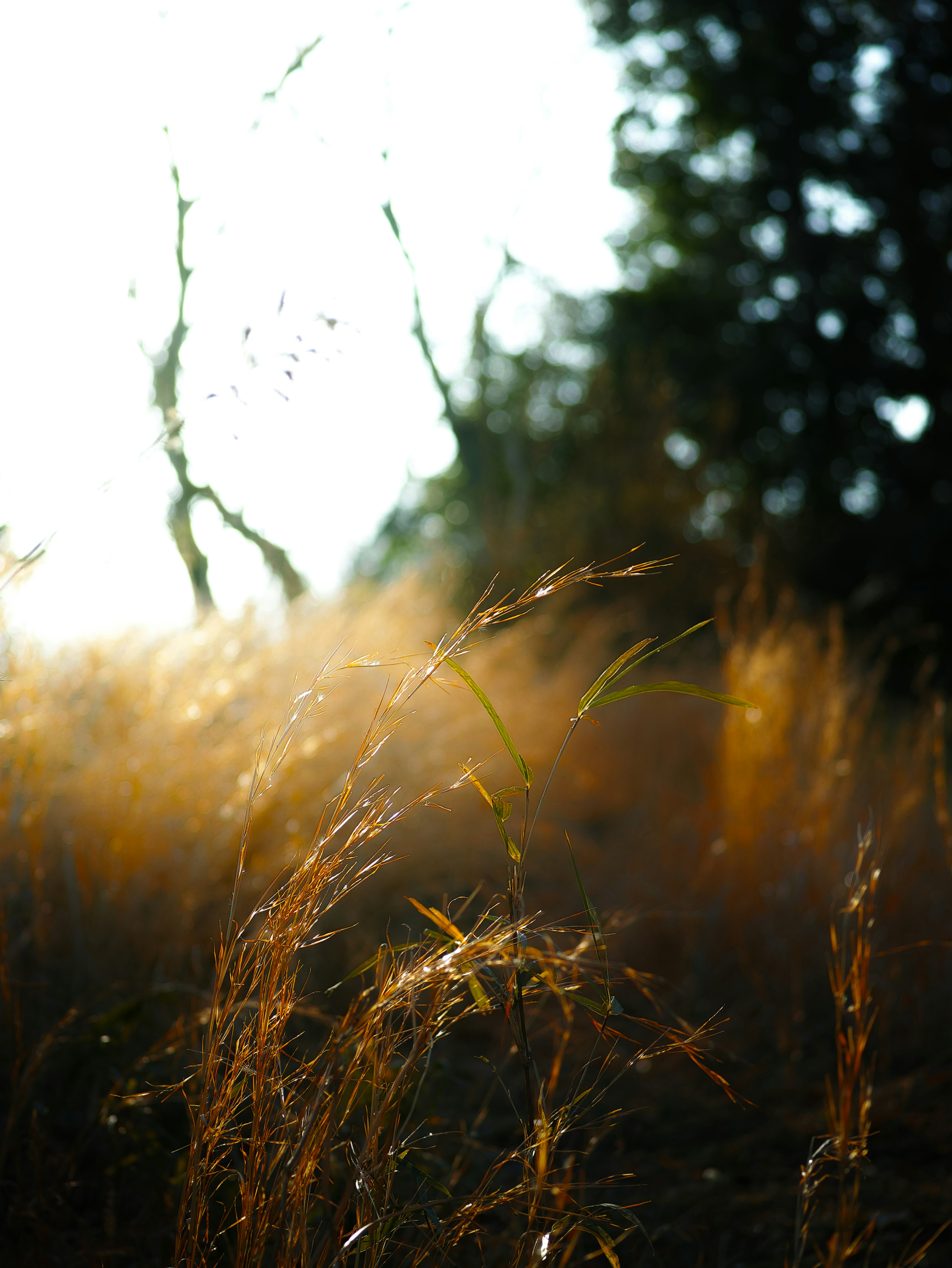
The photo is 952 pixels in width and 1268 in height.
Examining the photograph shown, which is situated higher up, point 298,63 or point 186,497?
point 298,63

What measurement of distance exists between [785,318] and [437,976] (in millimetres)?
10112

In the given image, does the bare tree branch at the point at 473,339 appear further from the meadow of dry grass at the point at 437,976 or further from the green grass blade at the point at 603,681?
→ the green grass blade at the point at 603,681

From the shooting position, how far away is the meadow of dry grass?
87cm

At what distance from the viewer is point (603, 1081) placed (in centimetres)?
205

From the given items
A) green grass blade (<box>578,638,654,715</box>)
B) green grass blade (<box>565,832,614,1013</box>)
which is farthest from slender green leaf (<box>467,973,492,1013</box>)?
green grass blade (<box>578,638,654,715</box>)

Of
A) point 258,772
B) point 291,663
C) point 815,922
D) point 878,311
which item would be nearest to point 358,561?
point 878,311

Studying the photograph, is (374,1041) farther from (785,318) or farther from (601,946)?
(785,318)

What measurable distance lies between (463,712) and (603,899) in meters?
1.25

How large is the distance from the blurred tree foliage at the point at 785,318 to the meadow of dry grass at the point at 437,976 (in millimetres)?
5001

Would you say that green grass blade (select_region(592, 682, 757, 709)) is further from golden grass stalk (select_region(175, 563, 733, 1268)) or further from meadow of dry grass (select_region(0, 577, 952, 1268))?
meadow of dry grass (select_region(0, 577, 952, 1268))

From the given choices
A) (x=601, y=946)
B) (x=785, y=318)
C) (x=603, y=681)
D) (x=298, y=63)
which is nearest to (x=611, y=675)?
(x=603, y=681)

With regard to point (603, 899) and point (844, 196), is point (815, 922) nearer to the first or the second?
point (603, 899)

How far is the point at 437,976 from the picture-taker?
0.80 m

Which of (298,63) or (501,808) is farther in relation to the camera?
(298,63)
